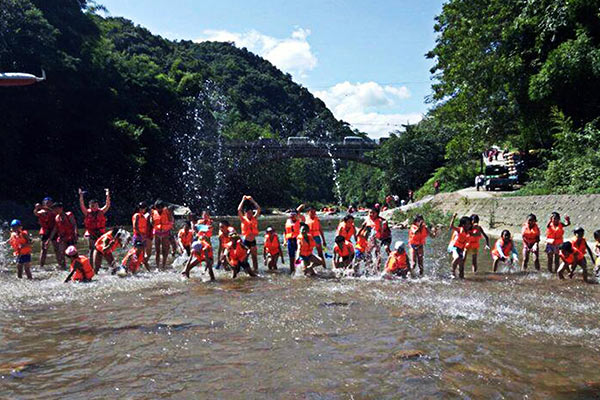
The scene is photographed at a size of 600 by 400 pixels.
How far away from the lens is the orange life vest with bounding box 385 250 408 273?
504 inches

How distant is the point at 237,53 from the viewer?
148m

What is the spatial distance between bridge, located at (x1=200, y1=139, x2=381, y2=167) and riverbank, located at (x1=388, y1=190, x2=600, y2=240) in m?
31.0

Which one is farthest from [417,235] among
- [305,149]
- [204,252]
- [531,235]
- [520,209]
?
[305,149]

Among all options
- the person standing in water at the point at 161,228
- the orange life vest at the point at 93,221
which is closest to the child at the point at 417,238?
the person standing in water at the point at 161,228

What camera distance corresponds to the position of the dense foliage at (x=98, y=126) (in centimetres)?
3747

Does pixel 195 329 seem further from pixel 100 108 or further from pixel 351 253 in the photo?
pixel 100 108

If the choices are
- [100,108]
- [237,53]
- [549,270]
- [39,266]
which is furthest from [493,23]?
[237,53]

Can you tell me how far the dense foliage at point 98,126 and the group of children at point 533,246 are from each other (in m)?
32.6

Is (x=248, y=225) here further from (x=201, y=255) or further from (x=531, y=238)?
(x=531, y=238)

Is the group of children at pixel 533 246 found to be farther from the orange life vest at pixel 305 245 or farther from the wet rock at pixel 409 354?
the wet rock at pixel 409 354

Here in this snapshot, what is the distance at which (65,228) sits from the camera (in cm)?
1404

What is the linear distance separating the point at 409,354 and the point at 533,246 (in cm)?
905

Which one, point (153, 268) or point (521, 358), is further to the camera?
point (153, 268)

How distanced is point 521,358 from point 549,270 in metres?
8.26
